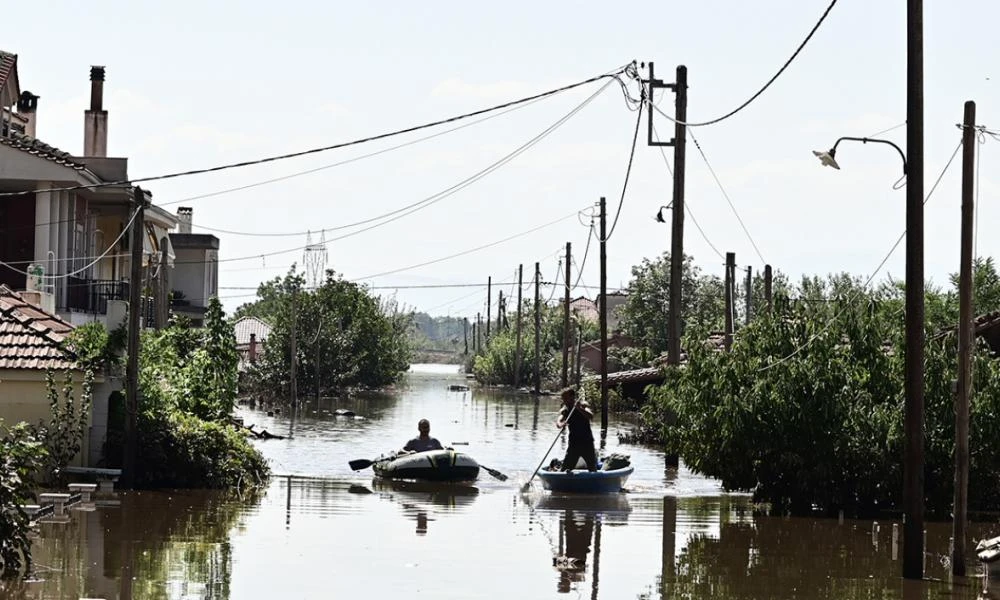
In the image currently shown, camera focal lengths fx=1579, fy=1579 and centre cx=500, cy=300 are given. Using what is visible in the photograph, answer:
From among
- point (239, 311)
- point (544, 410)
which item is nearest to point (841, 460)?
point (544, 410)

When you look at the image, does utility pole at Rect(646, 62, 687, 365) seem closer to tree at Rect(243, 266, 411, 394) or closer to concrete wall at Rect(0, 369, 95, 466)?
concrete wall at Rect(0, 369, 95, 466)

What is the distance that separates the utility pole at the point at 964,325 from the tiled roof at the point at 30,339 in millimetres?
14493

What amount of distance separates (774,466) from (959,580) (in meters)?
6.53

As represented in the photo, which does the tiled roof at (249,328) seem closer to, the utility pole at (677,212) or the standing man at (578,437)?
the utility pole at (677,212)

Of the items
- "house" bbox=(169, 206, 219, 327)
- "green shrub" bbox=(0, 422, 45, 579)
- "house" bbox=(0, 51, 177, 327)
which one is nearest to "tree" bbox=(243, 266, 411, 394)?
"house" bbox=(169, 206, 219, 327)

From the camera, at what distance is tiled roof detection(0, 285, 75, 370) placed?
84.4 ft

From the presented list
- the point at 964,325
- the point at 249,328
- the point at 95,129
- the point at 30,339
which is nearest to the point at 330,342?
the point at 249,328

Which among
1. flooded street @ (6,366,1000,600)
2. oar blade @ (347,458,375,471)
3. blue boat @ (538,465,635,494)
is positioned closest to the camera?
flooded street @ (6,366,1000,600)

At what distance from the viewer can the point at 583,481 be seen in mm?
28109

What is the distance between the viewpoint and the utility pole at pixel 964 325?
1792 cm

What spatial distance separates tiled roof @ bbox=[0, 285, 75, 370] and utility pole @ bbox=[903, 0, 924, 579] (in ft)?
46.8

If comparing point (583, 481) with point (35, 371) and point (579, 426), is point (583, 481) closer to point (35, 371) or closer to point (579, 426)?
point (579, 426)

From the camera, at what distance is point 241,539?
20641 millimetres

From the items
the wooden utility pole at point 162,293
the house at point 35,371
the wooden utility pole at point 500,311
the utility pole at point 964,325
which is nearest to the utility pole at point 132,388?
the house at point 35,371
